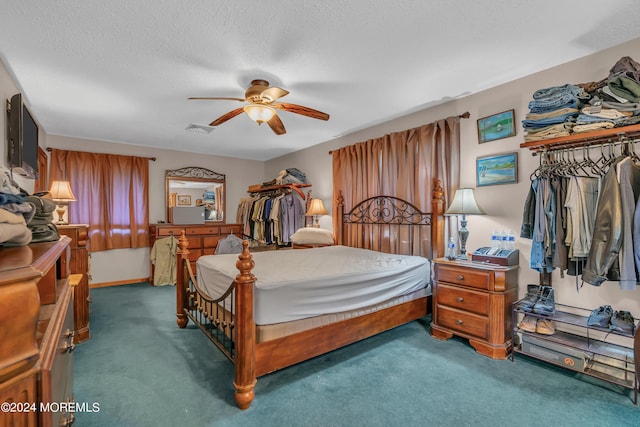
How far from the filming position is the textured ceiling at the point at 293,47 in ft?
5.75

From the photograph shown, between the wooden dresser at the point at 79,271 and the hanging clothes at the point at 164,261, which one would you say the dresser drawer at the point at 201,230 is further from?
the wooden dresser at the point at 79,271

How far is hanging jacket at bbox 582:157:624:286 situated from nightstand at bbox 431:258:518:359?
58 centimetres

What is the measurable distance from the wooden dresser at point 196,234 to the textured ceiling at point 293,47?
7.57ft

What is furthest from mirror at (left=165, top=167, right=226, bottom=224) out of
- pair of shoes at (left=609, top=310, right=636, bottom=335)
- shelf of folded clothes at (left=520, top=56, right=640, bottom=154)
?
pair of shoes at (left=609, top=310, right=636, bottom=335)

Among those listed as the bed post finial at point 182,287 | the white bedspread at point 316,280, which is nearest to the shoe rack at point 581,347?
the white bedspread at point 316,280

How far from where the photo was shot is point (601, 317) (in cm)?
204

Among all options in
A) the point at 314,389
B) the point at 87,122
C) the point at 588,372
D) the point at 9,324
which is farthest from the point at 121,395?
the point at 87,122

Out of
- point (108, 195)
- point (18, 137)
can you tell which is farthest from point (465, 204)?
point (108, 195)

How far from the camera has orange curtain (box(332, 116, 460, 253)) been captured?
3188 mm

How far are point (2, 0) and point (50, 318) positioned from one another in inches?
73.8

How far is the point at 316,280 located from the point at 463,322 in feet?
4.87

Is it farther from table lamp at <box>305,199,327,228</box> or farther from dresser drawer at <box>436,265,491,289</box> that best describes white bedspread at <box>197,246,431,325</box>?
table lamp at <box>305,199,327,228</box>

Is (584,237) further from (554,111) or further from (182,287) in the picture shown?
(182,287)

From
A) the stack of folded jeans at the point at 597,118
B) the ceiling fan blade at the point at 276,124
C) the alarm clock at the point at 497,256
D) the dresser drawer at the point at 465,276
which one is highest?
the ceiling fan blade at the point at 276,124
